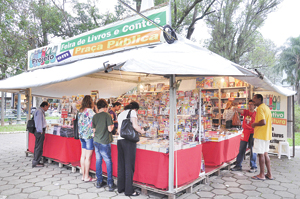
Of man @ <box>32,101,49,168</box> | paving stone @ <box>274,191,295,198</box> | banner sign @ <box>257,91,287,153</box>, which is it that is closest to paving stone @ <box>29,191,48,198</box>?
man @ <box>32,101,49,168</box>

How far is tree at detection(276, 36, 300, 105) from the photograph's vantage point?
2781cm

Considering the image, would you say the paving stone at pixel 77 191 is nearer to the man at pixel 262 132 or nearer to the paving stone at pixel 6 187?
the paving stone at pixel 6 187

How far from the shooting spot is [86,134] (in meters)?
3.81

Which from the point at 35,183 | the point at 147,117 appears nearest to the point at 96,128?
the point at 147,117

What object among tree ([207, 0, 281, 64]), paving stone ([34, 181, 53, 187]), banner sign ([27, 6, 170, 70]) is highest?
tree ([207, 0, 281, 64])

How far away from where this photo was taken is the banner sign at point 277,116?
6.06 meters

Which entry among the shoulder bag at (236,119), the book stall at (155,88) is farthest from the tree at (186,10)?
the shoulder bag at (236,119)

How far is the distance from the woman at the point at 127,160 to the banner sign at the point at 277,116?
4.87m

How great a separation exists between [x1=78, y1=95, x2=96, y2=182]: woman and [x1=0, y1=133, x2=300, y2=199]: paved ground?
29 centimetres

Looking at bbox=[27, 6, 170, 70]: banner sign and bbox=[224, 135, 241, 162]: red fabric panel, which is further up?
bbox=[27, 6, 170, 70]: banner sign

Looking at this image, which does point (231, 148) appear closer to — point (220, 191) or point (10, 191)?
point (220, 191)

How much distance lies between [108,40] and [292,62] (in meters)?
31.8

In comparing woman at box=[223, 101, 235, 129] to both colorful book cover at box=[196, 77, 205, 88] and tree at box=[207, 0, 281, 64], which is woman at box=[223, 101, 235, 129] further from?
tree at box=[207, 0, 281, 64]

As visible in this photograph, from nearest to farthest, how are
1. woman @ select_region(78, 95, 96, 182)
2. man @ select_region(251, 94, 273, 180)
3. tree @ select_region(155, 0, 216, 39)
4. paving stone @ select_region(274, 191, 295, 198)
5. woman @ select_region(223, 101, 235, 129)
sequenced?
paving stone @ select_region(274, 191, 295, 198) < woman @ select_region(78, 95, 96, 182) < man @ select_region(251, 94, 273, 180) < woman @ select_region(223, 101, 235, 129) < tree @ select_region(155, 0, 216, 39)
